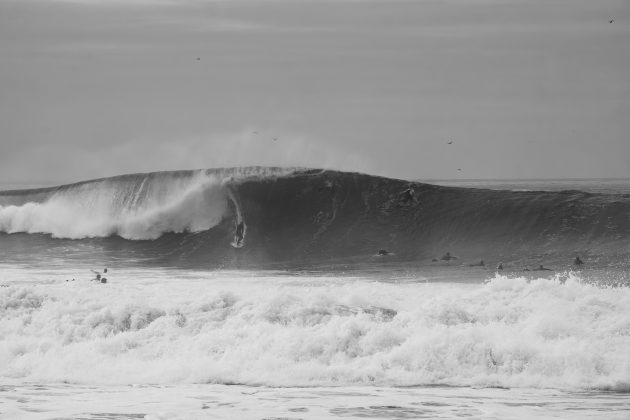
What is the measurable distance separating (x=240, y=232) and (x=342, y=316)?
42.7 feet

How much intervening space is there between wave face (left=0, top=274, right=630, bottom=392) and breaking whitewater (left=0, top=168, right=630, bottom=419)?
0.11 feet

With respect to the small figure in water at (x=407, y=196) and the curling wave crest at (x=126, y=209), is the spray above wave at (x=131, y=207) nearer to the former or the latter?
the curling wave crest at (x=126, y=209)

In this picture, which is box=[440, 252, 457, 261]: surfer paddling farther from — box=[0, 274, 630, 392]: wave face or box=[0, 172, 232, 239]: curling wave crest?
box=[0, 172, 232, 239]: curling wave crest

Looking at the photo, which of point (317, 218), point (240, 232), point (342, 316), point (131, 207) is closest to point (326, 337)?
point (342, 316)

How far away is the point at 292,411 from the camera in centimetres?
1157

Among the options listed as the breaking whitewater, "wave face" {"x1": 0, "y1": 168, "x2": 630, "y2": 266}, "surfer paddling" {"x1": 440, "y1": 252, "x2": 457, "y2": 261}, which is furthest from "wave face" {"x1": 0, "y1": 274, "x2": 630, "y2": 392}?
"wave face" {"x1": 0, "y1": 168, "x2": 630, "y2": 266}

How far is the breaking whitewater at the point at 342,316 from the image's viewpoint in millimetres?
12430

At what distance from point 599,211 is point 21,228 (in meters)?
19.2

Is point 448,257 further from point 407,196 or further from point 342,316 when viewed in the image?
point 342,316

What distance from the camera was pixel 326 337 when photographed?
14.6 metres

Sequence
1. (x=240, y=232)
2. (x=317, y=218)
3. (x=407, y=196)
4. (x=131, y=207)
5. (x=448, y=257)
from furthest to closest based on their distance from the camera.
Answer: (x=131, y=207) < (x=407, y=196) < (x=317, y=218) < (x=240, y=232) < (x=448, y=257)

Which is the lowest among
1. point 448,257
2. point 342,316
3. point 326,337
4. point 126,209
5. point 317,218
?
point 326,337

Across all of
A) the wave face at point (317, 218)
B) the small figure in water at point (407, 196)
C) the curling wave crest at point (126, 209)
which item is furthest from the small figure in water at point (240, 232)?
the small figure in water at point (407, 196)

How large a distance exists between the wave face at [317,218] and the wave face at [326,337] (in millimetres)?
8109
